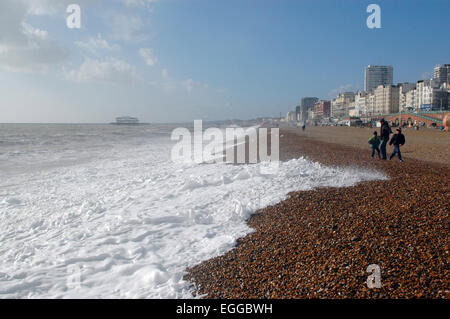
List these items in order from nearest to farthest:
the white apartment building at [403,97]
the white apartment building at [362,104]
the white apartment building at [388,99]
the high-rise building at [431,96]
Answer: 1. the high-rise building at [431,96]
2. the white apartment building at [403,97]
3. the white apartment building at [388,99]
4. the white apartment building at [362,104]

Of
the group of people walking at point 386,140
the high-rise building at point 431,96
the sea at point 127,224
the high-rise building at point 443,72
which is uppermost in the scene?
the high-rise building at point 443,72

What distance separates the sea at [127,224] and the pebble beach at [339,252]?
0.49 metres

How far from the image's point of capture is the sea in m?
4.05

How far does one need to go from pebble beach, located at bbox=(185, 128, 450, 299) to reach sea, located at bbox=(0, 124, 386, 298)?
1.60 feet

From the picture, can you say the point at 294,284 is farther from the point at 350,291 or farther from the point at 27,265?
the point at 27,265

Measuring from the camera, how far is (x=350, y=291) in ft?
10.3

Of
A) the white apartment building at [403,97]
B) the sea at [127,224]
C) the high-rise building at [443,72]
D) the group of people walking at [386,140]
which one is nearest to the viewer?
the sea at [127,224]

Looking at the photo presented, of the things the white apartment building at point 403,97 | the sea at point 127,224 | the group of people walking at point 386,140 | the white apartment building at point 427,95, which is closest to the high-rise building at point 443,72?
the white apartment building at point 403,97

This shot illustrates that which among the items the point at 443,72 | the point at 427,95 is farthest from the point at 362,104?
the point at 443,72

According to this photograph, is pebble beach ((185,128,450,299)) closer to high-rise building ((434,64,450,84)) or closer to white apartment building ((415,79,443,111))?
white apartment building ((415,79,443,111))

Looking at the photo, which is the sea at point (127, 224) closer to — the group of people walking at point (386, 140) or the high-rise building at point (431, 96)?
the group of people walking at point (386, 140)

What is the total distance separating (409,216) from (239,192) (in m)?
4.42

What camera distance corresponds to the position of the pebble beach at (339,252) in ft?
10.6
